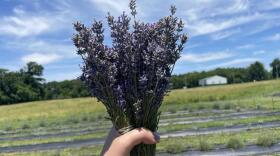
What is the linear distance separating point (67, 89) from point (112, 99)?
4372 inches

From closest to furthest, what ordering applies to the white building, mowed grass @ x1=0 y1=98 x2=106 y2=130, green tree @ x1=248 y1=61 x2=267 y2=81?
mowed grass @ x1=0 y1=98 x2=106 y2=130
green tree @ x1=248 y1=61 x2=267 y2=81
the white building

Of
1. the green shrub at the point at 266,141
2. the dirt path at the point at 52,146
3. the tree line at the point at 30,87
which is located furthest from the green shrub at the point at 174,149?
the tree line at the point at 30,87

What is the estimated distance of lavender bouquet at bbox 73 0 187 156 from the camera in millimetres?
2898

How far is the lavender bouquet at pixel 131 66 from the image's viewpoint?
2.90 meters

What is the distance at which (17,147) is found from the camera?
70.0ft

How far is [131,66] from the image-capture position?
2.95 m

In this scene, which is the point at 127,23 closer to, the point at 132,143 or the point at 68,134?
the point at 132,143

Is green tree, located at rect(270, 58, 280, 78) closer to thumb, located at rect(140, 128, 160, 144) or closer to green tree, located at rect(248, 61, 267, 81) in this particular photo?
green tree, located at rect(248, 61, 267, 81)

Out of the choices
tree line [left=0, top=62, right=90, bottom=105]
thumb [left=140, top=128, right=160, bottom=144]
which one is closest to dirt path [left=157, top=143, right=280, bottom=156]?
thumb [left=140, top=128, right=160, bottom=144]

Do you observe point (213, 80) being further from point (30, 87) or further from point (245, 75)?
point (30, 87)

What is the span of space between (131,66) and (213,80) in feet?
486

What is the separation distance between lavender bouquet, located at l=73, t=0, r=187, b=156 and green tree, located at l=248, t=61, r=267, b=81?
144m

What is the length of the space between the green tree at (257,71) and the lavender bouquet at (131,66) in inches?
5671

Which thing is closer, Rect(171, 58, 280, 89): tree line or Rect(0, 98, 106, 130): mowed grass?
Rect(0, 98, 106, 130): mowed grass
